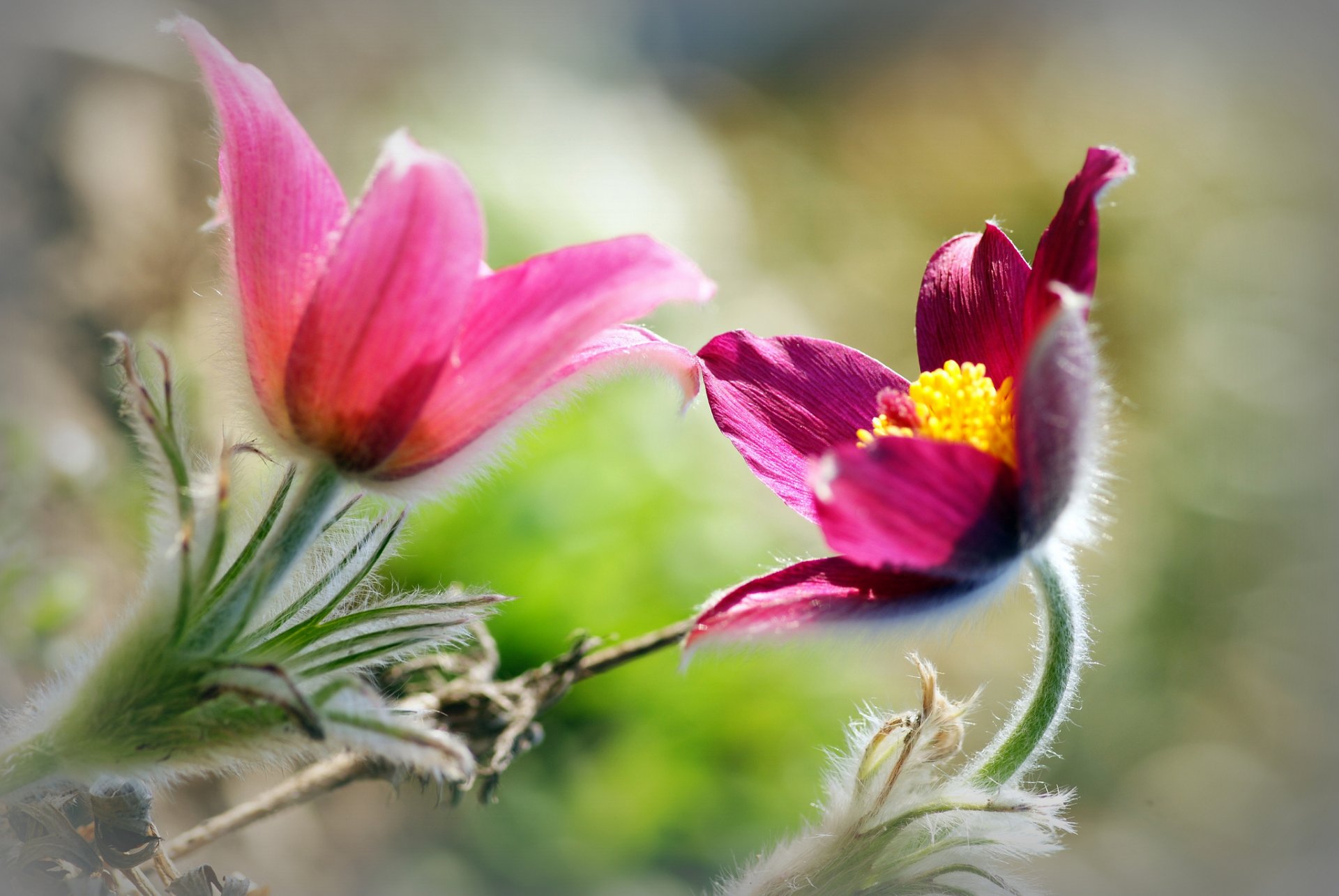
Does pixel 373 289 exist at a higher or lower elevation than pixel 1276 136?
lower

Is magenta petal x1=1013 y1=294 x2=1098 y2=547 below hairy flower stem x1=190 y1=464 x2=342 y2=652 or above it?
above

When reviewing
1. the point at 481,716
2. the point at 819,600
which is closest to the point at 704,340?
the point at 481,716

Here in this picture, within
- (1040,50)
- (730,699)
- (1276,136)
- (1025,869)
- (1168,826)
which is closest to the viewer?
(1025,869)

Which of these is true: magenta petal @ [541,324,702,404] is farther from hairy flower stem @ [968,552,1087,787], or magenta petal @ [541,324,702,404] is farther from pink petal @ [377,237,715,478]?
hairy flower stem @ [968,552,1087,787]

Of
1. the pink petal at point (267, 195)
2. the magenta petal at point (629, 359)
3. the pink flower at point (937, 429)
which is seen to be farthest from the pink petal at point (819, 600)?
the pink petal at point (267, 195)

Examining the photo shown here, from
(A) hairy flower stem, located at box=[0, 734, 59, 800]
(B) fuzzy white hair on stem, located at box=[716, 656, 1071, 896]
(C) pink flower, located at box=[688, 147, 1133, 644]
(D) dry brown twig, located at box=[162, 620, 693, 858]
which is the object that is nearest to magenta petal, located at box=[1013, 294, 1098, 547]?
(C) pink flower, located at box=[688, 147, 1133, 644]

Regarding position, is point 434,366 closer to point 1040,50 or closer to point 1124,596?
point 1124,596

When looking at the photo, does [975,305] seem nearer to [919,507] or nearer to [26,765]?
[919,507]

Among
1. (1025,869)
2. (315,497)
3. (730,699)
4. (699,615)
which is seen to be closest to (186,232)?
(730,699)
